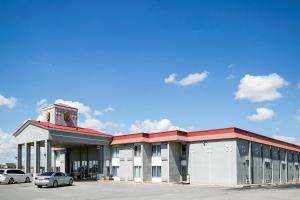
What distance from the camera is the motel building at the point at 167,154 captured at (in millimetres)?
42125

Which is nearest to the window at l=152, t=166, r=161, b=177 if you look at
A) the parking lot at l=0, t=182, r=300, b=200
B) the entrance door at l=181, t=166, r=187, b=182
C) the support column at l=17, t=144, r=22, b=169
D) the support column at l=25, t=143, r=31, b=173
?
the entrance door at l=181, t=166, r=187, b=182

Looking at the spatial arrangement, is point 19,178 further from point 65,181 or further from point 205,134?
point 205,134

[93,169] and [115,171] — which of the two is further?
[93,169]

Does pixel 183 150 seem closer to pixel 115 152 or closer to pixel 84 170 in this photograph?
pixel 115 152

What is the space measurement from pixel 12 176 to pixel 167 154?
57.7 feet

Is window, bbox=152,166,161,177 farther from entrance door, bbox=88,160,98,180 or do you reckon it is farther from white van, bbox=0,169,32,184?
white van, bbox=0,169,32,184

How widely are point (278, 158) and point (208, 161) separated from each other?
1432cm

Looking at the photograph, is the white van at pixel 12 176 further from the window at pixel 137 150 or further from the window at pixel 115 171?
Result: the window at pixel 137 150

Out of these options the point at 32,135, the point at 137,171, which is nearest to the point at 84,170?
the point at 32,135

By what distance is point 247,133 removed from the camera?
44.0 meters

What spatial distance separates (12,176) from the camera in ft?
140

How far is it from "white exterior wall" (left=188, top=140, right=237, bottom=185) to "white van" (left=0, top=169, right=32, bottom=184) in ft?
62.3

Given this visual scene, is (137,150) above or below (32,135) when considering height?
below

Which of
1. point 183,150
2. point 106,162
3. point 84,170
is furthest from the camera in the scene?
point 84,170
